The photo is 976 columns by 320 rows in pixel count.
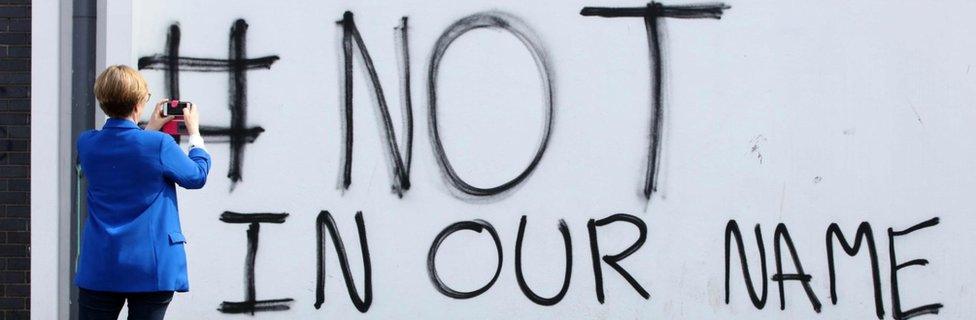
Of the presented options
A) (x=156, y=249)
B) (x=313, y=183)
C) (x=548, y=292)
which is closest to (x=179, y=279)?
(x=156, y=249)

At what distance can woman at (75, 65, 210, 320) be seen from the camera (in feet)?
12.8

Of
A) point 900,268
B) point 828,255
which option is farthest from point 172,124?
point 900,268

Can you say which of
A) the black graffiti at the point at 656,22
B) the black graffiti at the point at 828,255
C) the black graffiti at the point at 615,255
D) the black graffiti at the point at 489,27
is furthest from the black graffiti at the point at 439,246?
the black graffiti at the point at 828,255

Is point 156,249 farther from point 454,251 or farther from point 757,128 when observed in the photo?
point 757,128

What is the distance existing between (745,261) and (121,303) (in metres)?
2.67

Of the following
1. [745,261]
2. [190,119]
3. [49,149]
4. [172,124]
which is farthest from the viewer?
[745,261]

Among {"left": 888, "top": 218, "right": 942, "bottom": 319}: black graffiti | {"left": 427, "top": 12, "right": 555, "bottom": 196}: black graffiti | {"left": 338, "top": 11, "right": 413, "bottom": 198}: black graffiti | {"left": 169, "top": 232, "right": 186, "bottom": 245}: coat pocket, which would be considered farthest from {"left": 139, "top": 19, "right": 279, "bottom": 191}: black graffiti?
{"left": 888, "top": 218, "right": 942, "bottom": 319}: black graffiti

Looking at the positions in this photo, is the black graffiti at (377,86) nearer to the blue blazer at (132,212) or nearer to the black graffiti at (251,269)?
the black graffiti at (251,269)

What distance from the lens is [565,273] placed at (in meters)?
5.55

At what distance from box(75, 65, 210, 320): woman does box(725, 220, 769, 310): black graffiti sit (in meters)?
2.43

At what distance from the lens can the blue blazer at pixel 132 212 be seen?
3.91m

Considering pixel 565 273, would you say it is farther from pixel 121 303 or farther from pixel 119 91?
pixel 119 91

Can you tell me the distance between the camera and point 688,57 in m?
5.48

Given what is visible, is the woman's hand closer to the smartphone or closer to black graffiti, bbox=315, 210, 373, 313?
the smartphone
